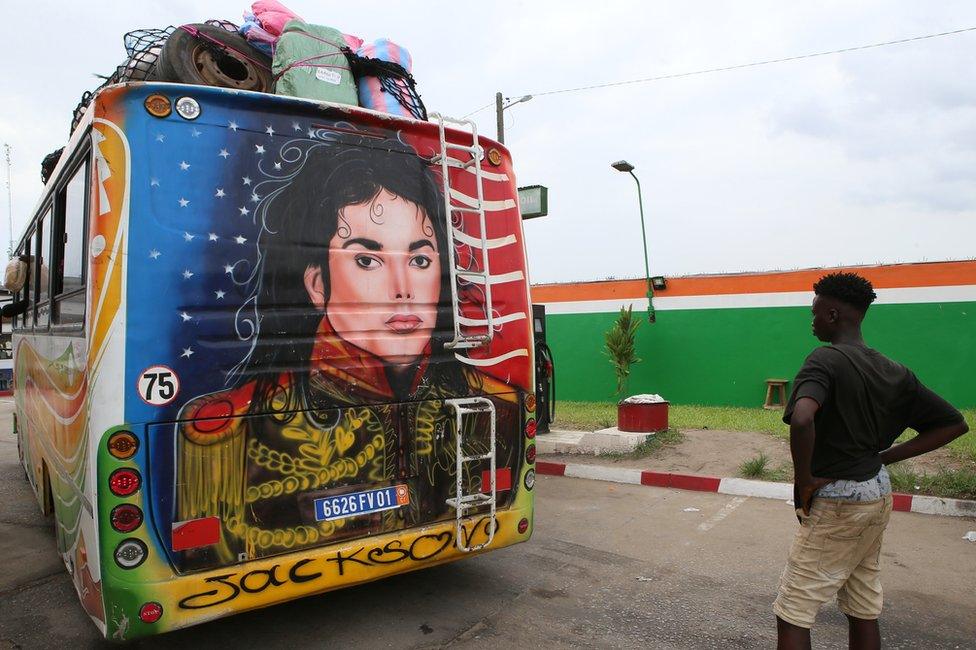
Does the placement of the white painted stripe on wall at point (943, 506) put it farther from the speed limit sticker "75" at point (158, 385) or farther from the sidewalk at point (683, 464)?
the speed limit sticker "75" at point (158, 385)

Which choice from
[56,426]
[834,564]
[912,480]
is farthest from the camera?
[912,480]

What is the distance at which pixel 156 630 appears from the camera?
321 cm

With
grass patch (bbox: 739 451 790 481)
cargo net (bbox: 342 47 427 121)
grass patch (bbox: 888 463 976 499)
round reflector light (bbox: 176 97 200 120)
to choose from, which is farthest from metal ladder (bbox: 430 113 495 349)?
grass patch (bbox: 888 463 976 499)

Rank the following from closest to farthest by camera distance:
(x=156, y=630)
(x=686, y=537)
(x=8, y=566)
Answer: (x=156, y=630)
(x=8, y=566)
(x=686, y=537)

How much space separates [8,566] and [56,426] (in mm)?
1865

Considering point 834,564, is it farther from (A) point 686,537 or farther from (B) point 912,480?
(B) point 912,480

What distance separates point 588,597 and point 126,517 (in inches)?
104

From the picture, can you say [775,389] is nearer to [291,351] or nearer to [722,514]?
[722,514]

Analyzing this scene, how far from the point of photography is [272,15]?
16.5ft

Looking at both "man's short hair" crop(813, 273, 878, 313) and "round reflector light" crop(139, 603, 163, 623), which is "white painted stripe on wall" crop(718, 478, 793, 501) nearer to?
"man's short hair" crop(813, 273, 878, 313)

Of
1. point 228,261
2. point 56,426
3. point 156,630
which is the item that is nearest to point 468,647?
point 156,630

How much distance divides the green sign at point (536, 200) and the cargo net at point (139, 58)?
5319 mm

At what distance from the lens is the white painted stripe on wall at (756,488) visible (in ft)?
23.2

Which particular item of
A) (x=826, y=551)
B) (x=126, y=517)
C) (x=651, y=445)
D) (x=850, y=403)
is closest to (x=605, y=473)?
(x=651, y=445)
